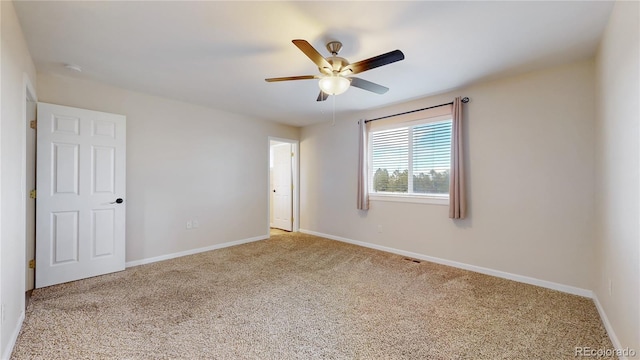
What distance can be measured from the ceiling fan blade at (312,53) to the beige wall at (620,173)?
1871 mm

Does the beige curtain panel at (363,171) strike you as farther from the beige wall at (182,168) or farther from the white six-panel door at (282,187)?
the white six-panel door at (282,187)

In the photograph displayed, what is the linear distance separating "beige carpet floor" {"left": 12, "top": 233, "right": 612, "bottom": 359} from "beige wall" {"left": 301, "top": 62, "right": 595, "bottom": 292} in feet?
1.09

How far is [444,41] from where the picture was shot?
92.7 inches

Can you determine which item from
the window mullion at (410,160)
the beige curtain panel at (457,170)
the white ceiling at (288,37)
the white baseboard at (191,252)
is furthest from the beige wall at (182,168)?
the beige curtain panel at (457,170)

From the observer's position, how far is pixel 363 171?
4559 mm

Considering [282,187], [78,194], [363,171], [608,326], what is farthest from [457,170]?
[78,194]

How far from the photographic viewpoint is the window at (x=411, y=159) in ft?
12.4

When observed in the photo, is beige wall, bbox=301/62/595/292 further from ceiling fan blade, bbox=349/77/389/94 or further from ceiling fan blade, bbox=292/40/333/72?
ceiling fan blade, bbox=292/40/333/72

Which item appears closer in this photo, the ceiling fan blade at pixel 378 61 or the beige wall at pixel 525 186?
the ceiling fan blade at pixel 378 61

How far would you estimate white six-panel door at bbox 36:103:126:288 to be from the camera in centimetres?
292

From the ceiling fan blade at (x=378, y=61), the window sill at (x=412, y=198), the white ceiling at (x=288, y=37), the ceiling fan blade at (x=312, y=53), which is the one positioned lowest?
the window sill at (x=412, y=198)

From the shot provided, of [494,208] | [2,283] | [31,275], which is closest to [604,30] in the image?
[494,208]

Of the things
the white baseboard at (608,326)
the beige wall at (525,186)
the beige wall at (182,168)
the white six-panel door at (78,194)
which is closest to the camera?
the white baseboard at (608,326)

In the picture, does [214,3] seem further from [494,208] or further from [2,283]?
[494,208]
